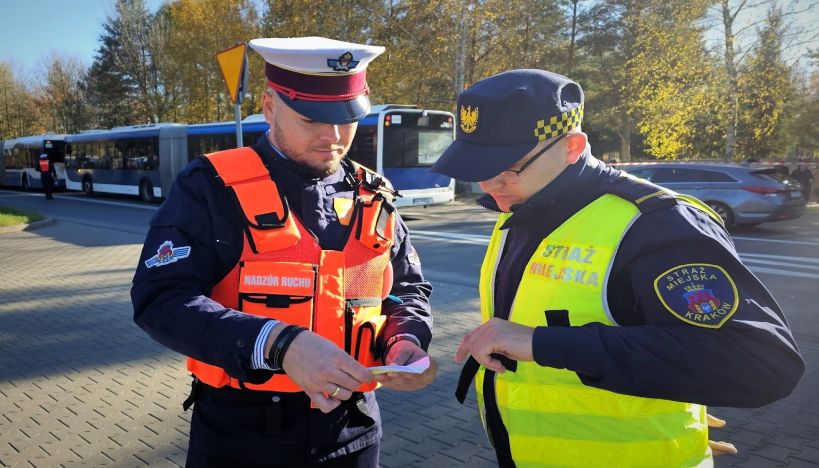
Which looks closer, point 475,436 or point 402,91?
point 475,436

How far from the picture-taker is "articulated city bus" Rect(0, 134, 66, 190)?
2883cm

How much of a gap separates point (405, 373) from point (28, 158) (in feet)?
117

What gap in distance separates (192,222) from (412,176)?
14767 mm

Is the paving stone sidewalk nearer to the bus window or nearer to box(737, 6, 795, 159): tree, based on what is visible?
the bus window

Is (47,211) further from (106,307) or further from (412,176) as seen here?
(106,307)

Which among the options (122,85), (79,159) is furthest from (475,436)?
(122,85)

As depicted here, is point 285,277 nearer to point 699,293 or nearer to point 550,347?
point 550,347

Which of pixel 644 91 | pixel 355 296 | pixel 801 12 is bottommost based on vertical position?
pixel 355 296

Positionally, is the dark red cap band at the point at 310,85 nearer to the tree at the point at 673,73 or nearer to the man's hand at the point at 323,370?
the man's hand at the point at 323,370

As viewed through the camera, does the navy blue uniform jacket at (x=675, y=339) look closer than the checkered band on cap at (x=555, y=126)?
Yes

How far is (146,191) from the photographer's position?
23.4 metres

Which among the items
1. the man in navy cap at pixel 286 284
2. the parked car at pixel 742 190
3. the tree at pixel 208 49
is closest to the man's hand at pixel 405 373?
the man in navy cap at pixel 286 284

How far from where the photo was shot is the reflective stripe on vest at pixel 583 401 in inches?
59.1

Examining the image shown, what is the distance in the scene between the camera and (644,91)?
66.1 feet
